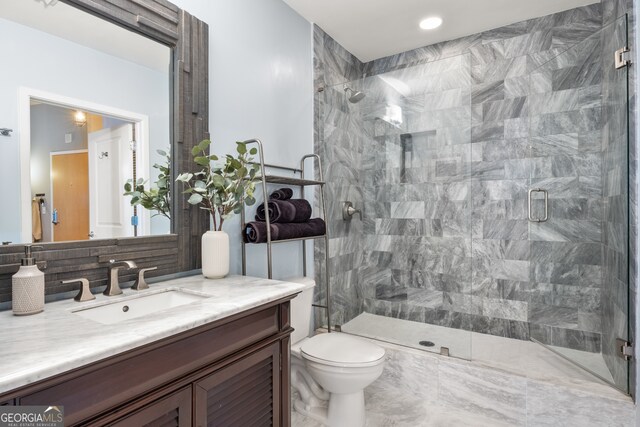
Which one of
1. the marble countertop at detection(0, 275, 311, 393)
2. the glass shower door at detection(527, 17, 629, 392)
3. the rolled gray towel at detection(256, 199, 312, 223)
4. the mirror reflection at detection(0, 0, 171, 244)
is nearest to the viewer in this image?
the marble countertop at detection(0, 275, 311, 393)

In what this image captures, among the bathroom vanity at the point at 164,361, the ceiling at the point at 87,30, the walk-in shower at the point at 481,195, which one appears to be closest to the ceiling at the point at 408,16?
the walk-in shower at the point at 481,195

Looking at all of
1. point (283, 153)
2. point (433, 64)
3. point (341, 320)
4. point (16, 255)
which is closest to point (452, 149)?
point (433, 64)

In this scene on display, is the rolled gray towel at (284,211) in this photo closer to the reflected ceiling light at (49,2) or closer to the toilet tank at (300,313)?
the toilet tank at (300,313)

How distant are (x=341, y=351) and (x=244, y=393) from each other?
2.50ft

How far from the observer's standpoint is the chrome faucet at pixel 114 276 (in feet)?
4.06

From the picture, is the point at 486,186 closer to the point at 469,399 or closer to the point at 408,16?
the point at 408,16

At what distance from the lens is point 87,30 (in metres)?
1.26

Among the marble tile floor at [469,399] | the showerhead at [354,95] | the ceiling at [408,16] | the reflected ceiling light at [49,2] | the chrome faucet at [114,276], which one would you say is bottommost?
the marble tile floor at [469,399]

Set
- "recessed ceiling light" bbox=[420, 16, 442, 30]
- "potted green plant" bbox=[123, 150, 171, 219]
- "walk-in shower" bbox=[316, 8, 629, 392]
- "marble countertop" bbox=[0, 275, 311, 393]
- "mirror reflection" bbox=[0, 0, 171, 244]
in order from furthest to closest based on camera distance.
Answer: "recessed ceiling light" bbox=[420, 16, 442, 30]
"walk-in shower" bbox=[316, 8, 629, 392]
"potted green plant" bbox=[123, 150, 171, 219]
"mirror reflection" bbox=[0, 0, 171, 244]
"marble countertop" bbox=[0, 275, 311, 393]

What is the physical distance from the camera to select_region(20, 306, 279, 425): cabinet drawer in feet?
2.28

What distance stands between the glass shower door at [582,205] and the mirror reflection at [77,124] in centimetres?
224

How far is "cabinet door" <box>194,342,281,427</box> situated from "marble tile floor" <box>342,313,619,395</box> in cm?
122

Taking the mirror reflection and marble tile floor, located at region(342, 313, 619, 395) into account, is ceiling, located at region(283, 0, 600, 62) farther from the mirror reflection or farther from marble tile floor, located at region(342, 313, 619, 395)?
marble tile floor, located at region(342, 313, 619, 395)

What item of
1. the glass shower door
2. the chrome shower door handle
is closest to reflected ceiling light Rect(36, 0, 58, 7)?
the glass shower door
